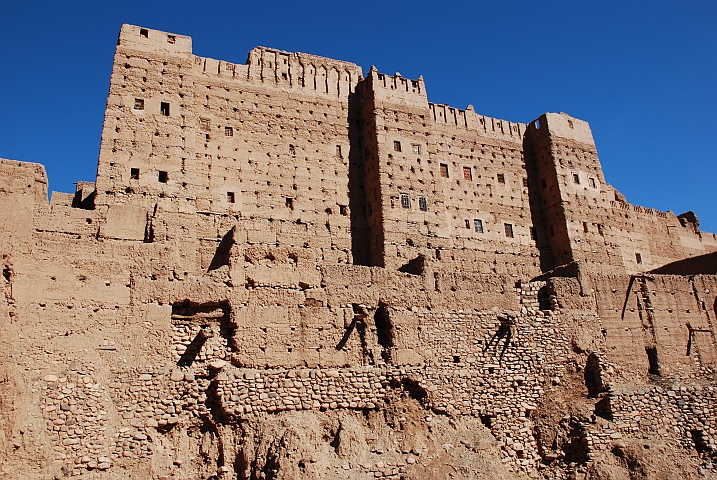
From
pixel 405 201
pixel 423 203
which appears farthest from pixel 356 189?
pixel 423 203

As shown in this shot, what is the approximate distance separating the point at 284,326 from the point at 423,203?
571 inches

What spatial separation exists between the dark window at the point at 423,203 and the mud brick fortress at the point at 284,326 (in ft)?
0.56

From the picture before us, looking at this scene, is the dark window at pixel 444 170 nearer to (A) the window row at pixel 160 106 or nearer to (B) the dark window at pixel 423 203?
(B) the dark window at pixel 423 203

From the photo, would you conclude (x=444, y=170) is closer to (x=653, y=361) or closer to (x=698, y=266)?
(x=698, y=266)

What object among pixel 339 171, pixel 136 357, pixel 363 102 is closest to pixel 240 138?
pixel 339 171

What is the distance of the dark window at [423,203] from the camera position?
30.6m

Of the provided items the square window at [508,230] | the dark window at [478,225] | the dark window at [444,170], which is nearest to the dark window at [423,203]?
the dark window at [444,170]

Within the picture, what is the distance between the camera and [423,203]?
3077 cm

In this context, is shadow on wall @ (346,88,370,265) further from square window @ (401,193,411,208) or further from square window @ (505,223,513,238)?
square window @ (505,223,513,238)

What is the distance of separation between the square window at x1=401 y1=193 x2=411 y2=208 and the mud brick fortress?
0.86 ft

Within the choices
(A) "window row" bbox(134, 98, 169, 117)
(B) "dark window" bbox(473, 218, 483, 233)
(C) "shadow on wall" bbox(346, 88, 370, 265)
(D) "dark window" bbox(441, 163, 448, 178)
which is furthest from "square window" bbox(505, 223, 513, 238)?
(A) "window row" bbox(134, 98, 169, 117)

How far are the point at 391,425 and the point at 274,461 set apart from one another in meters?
3.61

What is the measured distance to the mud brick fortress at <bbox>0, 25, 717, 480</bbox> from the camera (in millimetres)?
15539

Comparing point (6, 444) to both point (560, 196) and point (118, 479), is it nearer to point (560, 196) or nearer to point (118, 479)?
point (118, 479)
